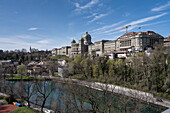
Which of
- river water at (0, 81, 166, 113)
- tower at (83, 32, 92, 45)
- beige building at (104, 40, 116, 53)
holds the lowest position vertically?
river water at (0, 81, 166, 113)

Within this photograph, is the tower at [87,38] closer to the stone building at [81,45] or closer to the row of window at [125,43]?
the stone building at [81,45]

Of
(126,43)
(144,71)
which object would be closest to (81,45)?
(126,43)

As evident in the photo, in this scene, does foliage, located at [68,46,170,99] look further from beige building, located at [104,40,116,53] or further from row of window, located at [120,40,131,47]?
beige building, located at [104,40,116,53]

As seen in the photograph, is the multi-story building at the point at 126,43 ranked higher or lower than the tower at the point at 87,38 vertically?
lower

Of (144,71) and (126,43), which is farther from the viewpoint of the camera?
(126,43)

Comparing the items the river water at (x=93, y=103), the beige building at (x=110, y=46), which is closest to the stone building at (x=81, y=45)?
the beige building at (x=110, y=46)

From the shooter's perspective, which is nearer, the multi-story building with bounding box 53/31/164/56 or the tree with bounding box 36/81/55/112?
the tree with bounding box 36/81/55/112

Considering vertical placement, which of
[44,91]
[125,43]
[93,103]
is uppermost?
[125,43]

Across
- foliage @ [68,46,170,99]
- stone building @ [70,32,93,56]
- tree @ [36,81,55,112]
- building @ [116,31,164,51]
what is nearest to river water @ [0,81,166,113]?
tree @ [36,81,55,112]

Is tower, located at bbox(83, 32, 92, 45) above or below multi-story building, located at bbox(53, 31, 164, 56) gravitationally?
above

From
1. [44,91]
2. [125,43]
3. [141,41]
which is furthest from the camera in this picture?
A: [125,43]

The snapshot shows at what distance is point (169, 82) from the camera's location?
20.1 m

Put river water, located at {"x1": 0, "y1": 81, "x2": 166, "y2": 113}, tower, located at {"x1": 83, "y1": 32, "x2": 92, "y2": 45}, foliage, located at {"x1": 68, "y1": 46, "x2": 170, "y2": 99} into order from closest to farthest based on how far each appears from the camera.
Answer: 1. river water, located at {"x1": 0, "y1": 81, "x2": 166, "y2": 113}
2. foliage, located at {"x1": 68, "y1": 46, "x2": 170, "y2": 99}
3. tower, located at {"x1": 83, "y1": 32, "x2": 92, "y2": 45}

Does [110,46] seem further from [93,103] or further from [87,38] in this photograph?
[93,103]
